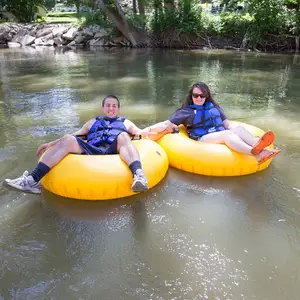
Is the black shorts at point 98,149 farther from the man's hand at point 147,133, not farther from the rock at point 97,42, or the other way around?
the rock at point 97,42

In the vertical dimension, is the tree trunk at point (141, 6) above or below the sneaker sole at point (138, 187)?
above

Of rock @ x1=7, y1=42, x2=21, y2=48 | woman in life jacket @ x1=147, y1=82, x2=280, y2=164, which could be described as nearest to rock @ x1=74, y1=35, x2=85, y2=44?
rock @ x1=7, y1=42, x2=21, y2=48

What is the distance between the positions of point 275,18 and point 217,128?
1341 cm

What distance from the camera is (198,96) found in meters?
3.64

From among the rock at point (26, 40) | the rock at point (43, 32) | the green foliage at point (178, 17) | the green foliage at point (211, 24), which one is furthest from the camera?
the rock at point (43, 32)

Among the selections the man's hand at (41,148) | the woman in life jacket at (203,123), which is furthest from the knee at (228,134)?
the man's hand at (41,148)

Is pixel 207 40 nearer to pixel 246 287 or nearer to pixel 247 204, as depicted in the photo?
pixel 247 204

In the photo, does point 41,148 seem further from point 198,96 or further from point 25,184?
point 198,96

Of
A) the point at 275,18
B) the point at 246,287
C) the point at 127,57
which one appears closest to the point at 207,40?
the point at 275,18

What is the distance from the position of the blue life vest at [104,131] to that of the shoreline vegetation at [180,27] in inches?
545

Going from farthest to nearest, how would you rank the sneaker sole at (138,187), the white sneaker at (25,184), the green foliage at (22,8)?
1. the green foliage at (22,8)
2. the white sneaker at (25,184)
3. the sneaker sole at (138,187)

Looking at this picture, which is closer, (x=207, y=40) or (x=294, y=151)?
(x=294, y=151)

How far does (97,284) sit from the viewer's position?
2092 mm

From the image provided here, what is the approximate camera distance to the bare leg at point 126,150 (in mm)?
3003
